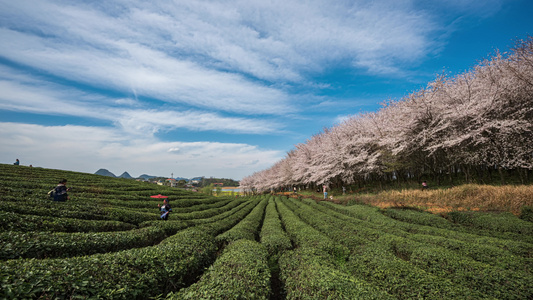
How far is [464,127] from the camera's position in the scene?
2072 centimetres

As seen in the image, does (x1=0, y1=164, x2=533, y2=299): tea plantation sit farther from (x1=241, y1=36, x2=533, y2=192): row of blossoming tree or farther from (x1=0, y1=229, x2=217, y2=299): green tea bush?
(x1=241, y1=36, x2=533, y2=192): row of blossoming tree

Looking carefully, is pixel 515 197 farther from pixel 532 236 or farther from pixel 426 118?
pixel 426 118

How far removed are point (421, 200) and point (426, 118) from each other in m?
10.2

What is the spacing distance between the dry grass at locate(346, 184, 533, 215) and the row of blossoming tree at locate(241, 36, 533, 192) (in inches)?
179

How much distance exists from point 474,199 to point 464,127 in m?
9.14

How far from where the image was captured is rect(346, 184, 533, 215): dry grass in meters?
13.0

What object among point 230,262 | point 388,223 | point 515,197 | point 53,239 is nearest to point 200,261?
point 230,262

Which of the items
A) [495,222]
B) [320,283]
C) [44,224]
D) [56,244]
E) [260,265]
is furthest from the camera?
[495,222]

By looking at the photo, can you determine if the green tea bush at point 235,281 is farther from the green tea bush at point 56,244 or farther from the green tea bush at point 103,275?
the green tea bush at point 56,244

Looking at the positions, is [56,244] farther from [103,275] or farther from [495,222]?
[495,222]

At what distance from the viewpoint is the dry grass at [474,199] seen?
1302cm

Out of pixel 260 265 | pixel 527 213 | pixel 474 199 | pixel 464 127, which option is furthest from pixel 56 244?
pixel 464 127

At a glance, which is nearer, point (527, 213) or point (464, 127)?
point (527, 213)

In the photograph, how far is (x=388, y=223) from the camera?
13.4m
